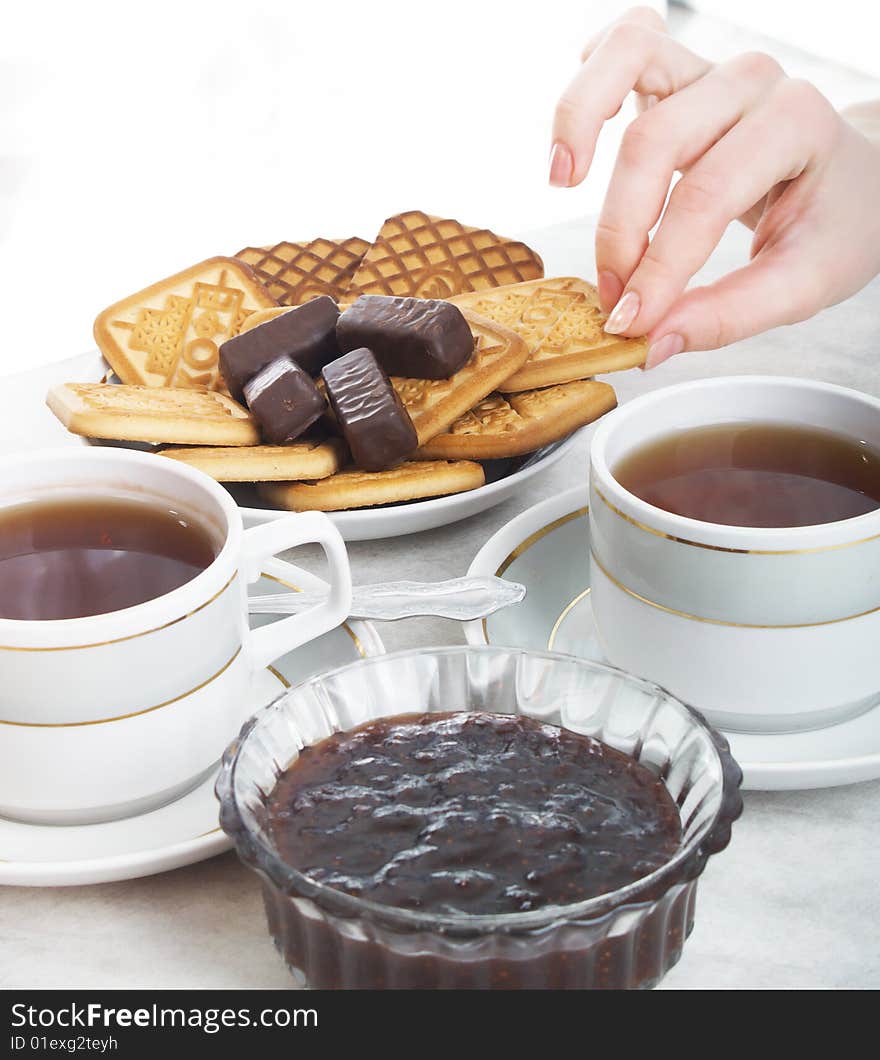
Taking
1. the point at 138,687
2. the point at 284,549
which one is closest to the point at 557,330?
the point at 284,549

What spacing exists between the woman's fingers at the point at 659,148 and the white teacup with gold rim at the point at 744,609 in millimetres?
554

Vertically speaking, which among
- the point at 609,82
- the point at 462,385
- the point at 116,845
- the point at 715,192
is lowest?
the point at 116,845

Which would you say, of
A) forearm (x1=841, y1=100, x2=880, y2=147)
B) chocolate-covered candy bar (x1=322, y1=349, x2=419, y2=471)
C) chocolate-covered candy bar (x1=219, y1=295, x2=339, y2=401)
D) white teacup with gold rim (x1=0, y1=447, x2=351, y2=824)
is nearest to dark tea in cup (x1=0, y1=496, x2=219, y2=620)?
white teacup with gold rim (x1=0, y1=447, x2=351, y2=824)

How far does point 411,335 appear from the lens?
1380 mm

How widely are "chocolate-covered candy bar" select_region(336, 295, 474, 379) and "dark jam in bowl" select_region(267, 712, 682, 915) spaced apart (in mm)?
621

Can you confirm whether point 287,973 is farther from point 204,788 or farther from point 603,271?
point 603,271

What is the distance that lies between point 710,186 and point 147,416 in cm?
69

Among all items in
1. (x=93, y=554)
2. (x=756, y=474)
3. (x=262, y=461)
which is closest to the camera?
(x=93, y=554)

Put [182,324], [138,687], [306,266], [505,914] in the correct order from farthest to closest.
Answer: [306,266]
[182,324]
[138,687]
[505,914]

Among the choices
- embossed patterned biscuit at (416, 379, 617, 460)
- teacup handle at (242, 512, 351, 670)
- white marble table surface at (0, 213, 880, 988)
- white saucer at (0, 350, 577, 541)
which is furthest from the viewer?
embossed patterned biscuit at (416, 379, 617, 460)

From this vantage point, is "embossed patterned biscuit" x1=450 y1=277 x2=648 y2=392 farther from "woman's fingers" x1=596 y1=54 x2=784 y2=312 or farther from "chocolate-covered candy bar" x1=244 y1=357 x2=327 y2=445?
"chocolate-covered candy bar" x1=244 y1=357 x2=327 y2=445

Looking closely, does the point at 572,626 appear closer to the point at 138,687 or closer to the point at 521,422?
the point at 521,422

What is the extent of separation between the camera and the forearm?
5.99ft

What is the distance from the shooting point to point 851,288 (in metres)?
1.63
